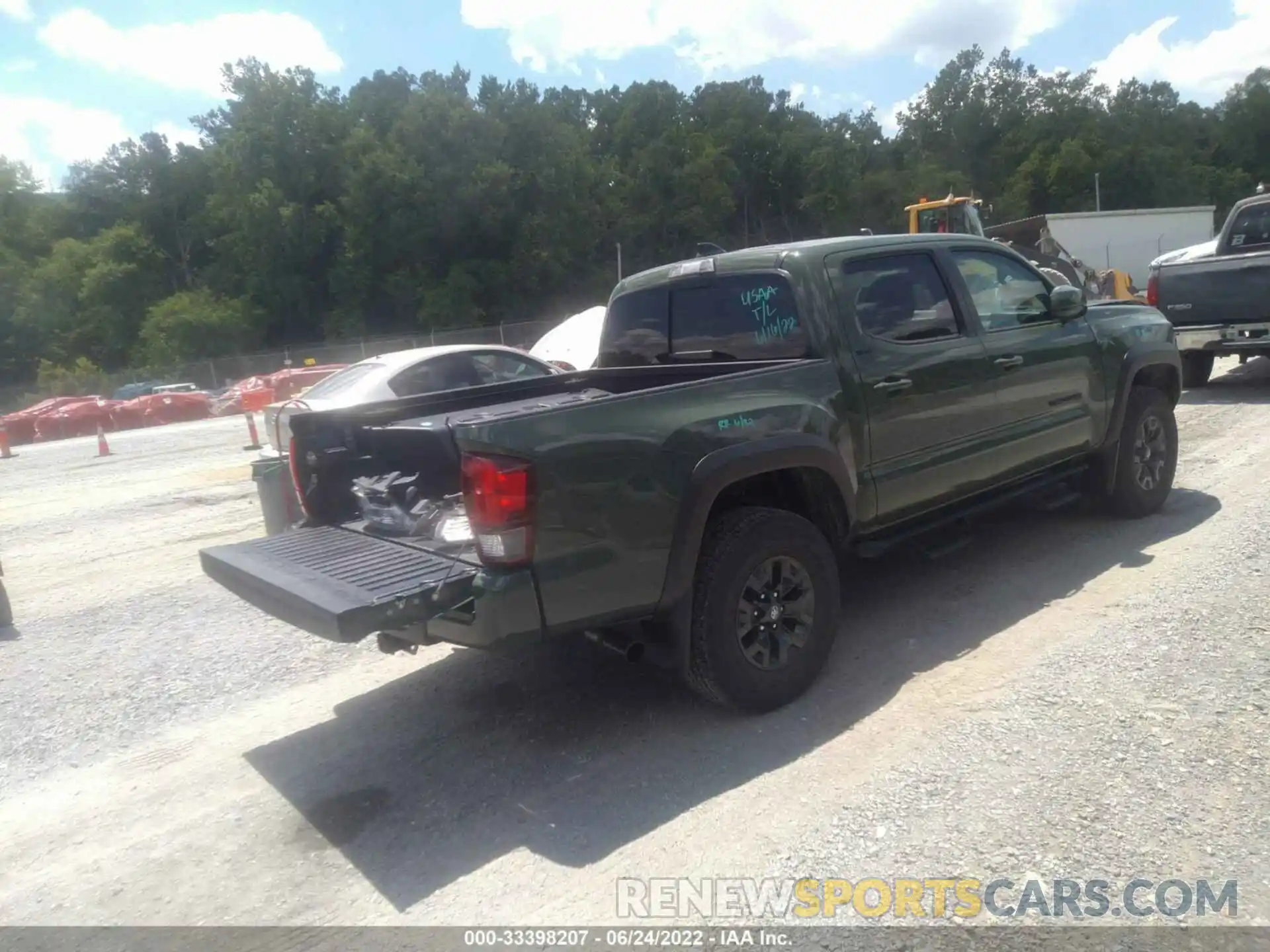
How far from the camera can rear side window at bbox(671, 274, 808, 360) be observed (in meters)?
4.94

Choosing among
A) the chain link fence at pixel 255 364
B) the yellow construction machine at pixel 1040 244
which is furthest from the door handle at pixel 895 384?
the chain link fence at pixel 255 364

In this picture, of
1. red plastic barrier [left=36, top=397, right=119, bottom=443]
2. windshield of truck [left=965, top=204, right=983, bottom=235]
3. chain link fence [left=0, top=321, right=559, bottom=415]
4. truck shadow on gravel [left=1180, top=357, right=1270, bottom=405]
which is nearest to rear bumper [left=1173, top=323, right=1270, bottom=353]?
truck shadow on gravel [left=1180, top=357, right=1270, bottom=405]

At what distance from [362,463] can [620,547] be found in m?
1.72

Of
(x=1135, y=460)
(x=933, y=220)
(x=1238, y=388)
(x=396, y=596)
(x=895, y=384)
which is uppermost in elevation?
(x=933, y=220)

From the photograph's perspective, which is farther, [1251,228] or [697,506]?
[1251,228]

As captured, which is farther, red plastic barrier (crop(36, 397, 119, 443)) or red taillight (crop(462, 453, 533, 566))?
red plastic barrier (crop(36, 397, 119, 443))

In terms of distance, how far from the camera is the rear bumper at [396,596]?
3.65m

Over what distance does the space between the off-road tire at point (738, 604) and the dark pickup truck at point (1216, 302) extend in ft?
26.6

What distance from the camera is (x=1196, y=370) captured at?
40.5 feet

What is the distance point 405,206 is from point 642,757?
46455 millimetres

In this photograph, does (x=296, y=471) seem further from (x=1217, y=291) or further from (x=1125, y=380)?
(x=1217, y=291)

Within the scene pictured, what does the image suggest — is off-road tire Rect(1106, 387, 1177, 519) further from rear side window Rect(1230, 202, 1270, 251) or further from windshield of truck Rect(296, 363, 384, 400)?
rear side window Rect(1230, 202, 1270, 251)

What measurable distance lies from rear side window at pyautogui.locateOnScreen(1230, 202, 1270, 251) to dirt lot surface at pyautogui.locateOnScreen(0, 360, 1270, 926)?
768cm

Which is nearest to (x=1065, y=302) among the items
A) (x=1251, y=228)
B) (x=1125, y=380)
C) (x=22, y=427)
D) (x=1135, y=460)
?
(x=1125, y=380)
